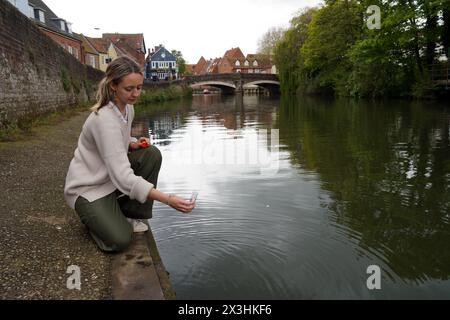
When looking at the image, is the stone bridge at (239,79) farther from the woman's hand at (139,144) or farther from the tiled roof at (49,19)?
the woman's hand at (139,144)

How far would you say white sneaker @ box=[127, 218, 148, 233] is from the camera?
3.52 meters

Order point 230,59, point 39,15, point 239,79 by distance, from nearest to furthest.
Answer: point 39,15, point 239,79, point 230,59

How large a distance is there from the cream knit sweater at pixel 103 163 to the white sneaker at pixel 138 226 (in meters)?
0.47

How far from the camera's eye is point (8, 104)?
32.2 feet

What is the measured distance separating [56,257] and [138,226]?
759mm

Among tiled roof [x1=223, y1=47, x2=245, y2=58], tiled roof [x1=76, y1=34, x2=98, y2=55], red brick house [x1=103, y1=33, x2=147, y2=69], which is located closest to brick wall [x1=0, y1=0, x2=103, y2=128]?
tiled roof [x1=76, y1=34, x2=98, y2=55]

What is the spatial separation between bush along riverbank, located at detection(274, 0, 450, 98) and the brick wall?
18828 millimetres

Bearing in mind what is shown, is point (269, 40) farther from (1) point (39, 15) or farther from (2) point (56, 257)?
(2) point (56, 257)

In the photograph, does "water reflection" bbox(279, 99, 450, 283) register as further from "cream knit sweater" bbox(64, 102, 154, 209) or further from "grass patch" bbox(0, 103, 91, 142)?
"grass patch" bbox(0, 103, 91, 142)

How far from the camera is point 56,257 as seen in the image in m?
2.97

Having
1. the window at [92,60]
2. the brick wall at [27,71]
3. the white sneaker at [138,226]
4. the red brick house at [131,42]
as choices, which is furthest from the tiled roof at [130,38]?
the white sneaker at [138,226]

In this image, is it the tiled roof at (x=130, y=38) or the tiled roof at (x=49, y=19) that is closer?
the tiled roof at (x=49, y=19)

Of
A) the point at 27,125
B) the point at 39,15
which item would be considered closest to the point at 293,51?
the point at 39,15

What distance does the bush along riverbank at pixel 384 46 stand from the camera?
24547mm
